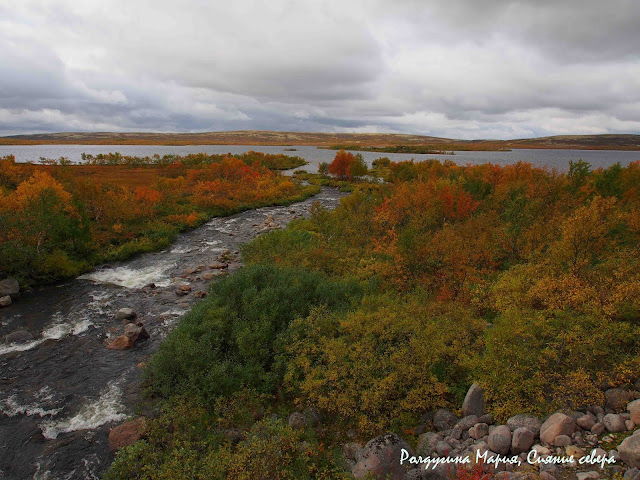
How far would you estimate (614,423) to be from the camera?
8.58 m

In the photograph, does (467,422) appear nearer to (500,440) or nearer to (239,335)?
(500,440)

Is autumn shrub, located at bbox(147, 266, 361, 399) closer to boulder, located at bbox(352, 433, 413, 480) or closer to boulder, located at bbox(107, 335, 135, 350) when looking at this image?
boulder, located at bbox(107, 335, 135, 350)

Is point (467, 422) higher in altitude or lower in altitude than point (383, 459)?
higher

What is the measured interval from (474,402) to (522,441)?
235cm

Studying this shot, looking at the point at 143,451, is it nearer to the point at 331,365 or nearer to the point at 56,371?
the point at 331,365

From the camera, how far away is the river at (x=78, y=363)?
487 inches

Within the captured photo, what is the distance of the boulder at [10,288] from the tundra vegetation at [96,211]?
2.88 feet

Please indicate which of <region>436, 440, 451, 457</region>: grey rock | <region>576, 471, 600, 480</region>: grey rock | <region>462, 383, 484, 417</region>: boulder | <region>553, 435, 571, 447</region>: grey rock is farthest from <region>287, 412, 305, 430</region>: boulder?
<region>576, 471, 600, 480</region>: grey rock

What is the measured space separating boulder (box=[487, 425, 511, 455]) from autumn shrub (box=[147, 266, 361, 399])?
8326mm

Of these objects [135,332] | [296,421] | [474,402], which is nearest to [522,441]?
[474,402]

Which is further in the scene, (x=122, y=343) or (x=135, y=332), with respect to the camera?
(x=135, y=332)

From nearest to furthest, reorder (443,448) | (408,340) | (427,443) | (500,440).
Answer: (500,440) → (443,448) → (427,443) → (408,340)

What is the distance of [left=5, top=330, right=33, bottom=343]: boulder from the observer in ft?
62.1

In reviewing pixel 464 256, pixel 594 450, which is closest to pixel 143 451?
pixel 594 450
